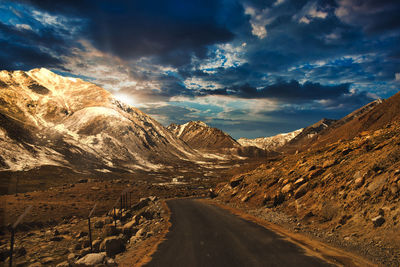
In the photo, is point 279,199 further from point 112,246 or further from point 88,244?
point 88,244

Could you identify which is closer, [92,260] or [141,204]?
[92,260]

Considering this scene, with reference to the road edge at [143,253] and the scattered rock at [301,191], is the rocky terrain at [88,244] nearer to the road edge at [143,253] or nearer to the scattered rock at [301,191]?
the road edge at [143,253]

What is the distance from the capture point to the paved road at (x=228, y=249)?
10.9m

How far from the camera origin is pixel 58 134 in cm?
14962

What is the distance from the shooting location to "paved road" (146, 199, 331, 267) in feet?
35.7

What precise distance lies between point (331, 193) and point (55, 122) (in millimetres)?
186291

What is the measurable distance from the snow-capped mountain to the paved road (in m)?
99.8

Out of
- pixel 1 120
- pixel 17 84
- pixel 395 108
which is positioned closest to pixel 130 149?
pixel 1 120

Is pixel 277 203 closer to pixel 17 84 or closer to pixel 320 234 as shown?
pixel 320 234

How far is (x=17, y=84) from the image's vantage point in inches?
7185

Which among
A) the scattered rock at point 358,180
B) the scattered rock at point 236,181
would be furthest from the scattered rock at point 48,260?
the scattered rock at point 236,181

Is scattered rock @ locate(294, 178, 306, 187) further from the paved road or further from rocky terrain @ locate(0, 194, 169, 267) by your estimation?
rocky terrain @ locate(0, 194, 169, 267)

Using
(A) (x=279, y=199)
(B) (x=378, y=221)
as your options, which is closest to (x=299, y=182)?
(A) (x=279, y=199)

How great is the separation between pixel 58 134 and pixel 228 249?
164945mm
